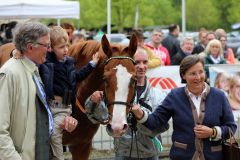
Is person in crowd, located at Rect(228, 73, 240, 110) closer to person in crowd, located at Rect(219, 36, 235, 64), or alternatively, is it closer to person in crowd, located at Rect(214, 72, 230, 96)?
person in crowd, located at Rect(214, 72, 230, 96)

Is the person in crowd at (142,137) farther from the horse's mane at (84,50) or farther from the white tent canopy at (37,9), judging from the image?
the white tent canopy at (37,9)

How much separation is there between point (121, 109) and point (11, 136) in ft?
3.91

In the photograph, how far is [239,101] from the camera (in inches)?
408

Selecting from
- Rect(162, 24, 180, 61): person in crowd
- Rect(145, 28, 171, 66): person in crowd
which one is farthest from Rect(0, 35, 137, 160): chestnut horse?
Rect(162, 24, 180, 61): person in crowd

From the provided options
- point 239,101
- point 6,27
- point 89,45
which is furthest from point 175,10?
point 89,45

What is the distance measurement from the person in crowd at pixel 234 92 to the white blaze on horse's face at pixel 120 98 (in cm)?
562

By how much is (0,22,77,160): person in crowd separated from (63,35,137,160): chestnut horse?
793mm

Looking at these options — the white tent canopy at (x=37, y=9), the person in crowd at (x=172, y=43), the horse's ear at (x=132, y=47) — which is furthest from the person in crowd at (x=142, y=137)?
the white tent canopy at (x=37, y=9)

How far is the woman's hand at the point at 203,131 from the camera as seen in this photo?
4.31 meters

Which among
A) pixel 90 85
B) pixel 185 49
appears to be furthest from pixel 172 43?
pixel 90 85

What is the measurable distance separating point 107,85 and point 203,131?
115 centimetres

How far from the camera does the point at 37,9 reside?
470 inches

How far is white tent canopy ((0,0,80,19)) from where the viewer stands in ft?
38.3

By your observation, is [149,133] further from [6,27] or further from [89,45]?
[6,27]
